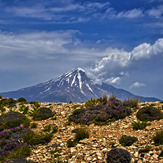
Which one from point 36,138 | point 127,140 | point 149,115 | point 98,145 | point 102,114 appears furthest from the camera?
point 102,114

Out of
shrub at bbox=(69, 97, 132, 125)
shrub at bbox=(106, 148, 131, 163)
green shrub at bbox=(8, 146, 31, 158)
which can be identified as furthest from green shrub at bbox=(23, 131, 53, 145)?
shrub at bbox=(106, 148, 131, 163)

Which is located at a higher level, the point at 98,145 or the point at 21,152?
the point at 98,145

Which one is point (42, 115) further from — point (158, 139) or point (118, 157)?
point (158, 139)

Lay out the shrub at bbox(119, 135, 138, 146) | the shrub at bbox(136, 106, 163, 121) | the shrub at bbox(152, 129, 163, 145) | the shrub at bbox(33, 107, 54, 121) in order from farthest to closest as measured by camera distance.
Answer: the shrub at bbox(33, 107, 54, 121) → the shrub at bbox(136, 106, 163, 121) → the shrub at bbox(119, 135, 138, 146) → the shrub at bbox(152, 129, 163, 145)

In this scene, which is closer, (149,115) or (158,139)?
(158,139)

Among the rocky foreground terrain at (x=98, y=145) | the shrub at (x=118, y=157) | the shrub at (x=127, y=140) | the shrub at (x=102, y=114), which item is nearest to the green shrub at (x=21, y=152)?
the rocky foreground terrain at (x=98, y=145)

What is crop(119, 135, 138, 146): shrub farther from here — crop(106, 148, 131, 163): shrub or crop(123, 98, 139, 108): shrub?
crop(123, 98, 139, 108): shrub

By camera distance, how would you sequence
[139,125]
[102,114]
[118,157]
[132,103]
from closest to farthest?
[118,157]
[139,125]
[102,114]
[132,103]

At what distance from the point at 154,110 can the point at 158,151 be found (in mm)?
6384

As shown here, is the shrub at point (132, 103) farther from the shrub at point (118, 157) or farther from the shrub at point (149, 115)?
the shrub at point (118, 157)

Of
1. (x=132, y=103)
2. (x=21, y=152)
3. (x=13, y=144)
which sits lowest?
(x=21, y=152)

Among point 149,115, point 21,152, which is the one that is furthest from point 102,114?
point 21,152

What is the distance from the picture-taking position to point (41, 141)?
48.4ft

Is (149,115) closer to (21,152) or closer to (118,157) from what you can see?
(118,157)
